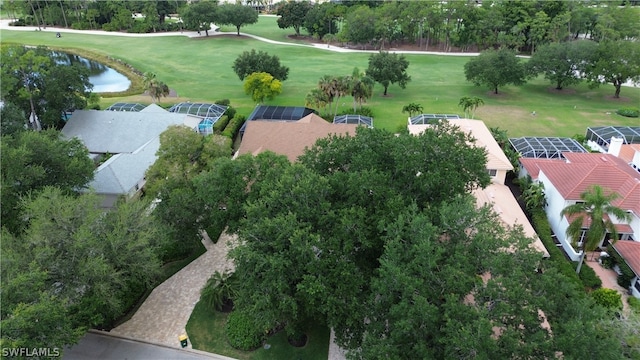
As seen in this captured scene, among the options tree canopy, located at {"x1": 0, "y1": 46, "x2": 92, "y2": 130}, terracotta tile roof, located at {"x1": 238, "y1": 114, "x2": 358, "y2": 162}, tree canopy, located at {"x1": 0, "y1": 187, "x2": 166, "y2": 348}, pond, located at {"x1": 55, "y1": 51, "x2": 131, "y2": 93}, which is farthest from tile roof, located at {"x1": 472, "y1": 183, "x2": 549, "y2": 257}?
pond, located at {"x1": 55, "y1": 51, "x2": 131, "y2": 93}

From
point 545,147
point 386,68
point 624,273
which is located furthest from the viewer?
point 386,68

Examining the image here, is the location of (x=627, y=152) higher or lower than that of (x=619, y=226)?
higher

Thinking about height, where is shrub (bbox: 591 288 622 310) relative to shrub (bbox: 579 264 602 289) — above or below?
above

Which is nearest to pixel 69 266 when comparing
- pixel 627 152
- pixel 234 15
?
pixel 627 152

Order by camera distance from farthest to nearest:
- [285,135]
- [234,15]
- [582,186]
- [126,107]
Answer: [234,15] → [126,107] → [285,135] → [582,186]

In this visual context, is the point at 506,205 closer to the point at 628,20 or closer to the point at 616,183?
the point at 616,183

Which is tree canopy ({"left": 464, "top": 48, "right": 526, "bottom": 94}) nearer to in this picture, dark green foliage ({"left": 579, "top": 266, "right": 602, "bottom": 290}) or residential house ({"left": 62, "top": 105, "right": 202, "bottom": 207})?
dark green foliage ({"left": 579, "top": 266, "right": 602, "bottom": 290})

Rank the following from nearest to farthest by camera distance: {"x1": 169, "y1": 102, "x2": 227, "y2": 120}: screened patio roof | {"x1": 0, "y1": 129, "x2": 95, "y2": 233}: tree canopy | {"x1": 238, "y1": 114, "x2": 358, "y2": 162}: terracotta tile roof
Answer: {"x1": 0, "y1": 129, "x2": 95, "y2": 233}: tree canopy
{"x1": 238, "y1": 114, "x2": 358, "y2": 162}: terracotta tile roof
{"x1": 169, "y1": 102, "x2": 227, "y2": 120}: screened patio roof

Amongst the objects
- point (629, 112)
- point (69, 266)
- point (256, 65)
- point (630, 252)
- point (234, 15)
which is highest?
point (234, 15)

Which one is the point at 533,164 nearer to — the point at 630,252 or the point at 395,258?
the point at 630,252
